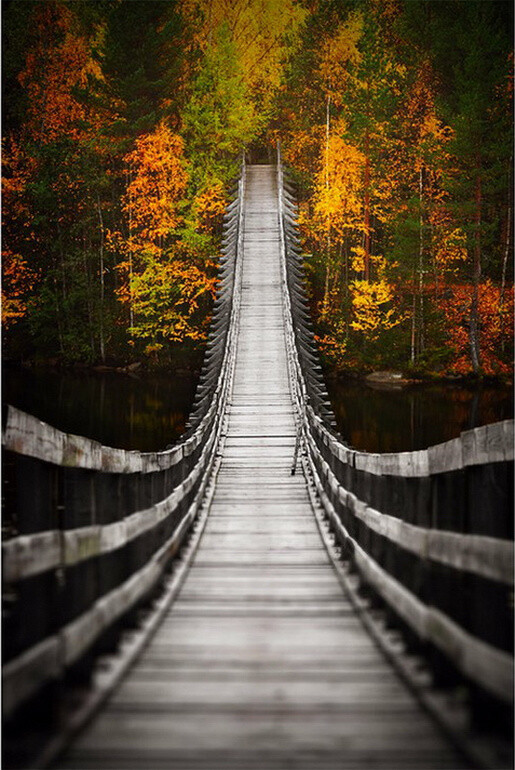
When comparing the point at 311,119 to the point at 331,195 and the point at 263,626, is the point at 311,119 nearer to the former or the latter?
the point at 331,195

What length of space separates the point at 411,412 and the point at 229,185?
536 inches

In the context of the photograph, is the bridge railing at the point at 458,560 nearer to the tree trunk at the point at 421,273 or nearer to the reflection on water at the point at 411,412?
the reflection on water at the point at 411,412

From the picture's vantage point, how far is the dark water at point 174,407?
19.8 metres

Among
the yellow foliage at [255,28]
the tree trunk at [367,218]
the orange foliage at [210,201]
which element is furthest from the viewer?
the yellow foliage at [255,28]

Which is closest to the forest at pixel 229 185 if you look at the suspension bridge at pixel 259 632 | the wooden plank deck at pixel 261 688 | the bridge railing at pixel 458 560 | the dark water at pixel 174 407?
the dark water at pixel 174 407

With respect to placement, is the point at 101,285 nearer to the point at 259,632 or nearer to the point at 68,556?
the point at 259,632

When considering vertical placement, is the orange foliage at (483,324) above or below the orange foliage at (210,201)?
below

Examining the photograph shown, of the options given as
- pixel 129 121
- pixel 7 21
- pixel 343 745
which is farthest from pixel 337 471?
pixel 7 21

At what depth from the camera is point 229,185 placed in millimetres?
32531

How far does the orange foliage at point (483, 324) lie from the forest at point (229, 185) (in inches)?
2.8

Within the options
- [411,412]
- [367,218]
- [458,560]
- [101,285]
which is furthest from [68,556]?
[101,285]

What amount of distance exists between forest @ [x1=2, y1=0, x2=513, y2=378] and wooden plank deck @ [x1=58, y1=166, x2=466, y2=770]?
924 inches

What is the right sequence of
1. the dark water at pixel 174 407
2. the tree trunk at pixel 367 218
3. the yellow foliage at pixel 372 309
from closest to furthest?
the dark water at pixel 174 407 → the yellow foliage at pixel 372 309 → the tree trunk at pixel 367 218

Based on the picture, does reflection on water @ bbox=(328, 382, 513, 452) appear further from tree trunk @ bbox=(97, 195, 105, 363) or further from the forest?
tree trunk @ bbox=(97, 195, 105, 363)
